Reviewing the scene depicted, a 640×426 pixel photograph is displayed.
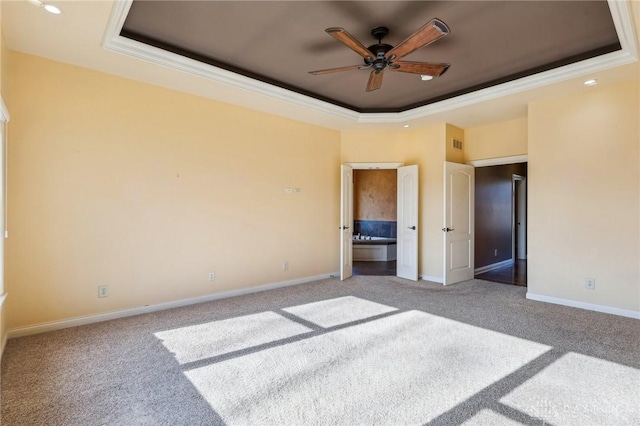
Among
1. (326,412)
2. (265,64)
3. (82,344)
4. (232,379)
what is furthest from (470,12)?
(82,344)

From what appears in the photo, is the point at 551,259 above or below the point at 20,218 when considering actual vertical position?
below

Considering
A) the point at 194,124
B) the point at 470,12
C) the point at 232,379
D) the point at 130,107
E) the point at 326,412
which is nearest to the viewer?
the point at 326,412

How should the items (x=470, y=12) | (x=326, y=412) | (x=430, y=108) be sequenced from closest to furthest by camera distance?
(x=326, y=412), (x=470, y=12), (x=430, y=108)

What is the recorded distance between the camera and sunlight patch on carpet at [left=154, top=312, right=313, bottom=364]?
9.48ft

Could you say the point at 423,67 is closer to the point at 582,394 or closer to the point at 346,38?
the point at 346,38

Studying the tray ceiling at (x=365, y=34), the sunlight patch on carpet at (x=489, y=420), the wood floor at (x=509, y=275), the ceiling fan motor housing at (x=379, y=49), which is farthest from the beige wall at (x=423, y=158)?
the sunlight patch on carpet at (x=489, y=420)

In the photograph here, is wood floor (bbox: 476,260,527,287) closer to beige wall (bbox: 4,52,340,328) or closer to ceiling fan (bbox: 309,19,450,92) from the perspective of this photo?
beige wall (bbox: 4,52,340,328)

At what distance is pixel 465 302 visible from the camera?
4.41m

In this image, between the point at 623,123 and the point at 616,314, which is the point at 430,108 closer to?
the point at 623,123

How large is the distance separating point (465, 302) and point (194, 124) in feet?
14.2

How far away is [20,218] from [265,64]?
2.98 m

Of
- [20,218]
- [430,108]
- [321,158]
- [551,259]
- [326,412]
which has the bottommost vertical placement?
[326,412]

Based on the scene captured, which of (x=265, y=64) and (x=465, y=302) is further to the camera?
(x=465, y=302)

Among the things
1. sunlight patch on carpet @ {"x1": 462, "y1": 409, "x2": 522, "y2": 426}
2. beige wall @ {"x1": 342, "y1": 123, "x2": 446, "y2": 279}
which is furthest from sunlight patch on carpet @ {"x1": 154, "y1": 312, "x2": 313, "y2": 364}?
beige wall @ {"x1": 342, "y1": 123, "x2": 446, "y2": 279}
